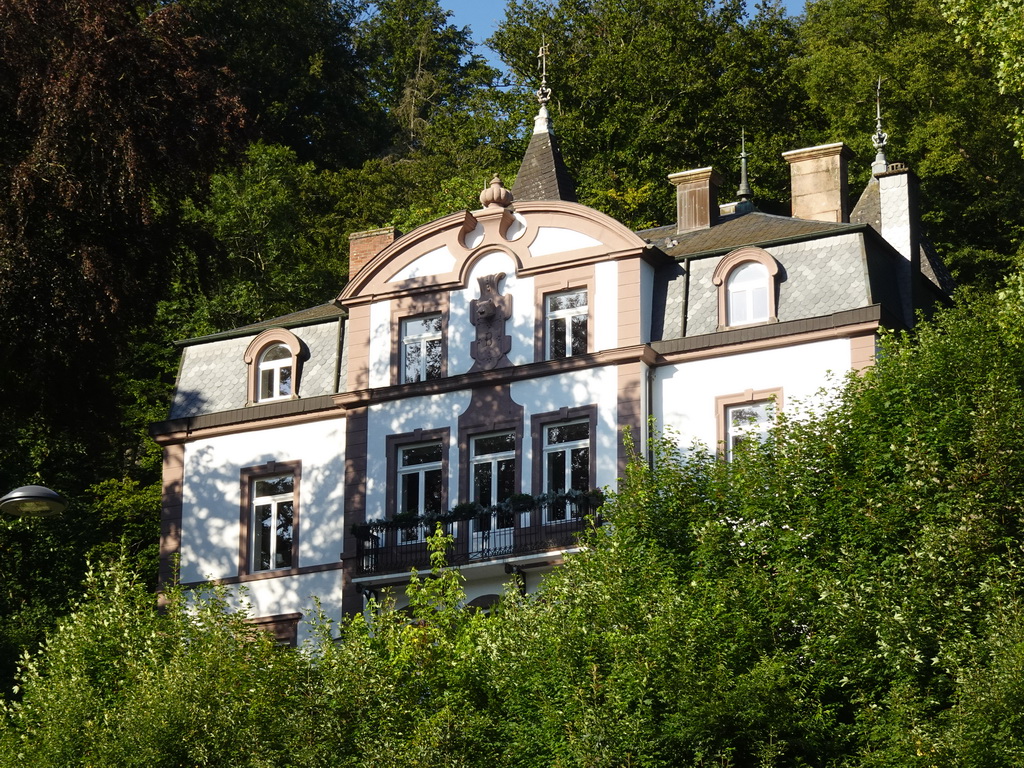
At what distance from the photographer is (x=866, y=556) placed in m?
27.4

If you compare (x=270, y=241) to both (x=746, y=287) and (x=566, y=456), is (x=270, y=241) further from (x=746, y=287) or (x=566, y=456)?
(x=746, y=287)

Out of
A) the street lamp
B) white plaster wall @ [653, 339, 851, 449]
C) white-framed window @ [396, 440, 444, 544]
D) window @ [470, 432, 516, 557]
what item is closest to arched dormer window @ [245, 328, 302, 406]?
white-framed window @ [396, 440, 444, 544]

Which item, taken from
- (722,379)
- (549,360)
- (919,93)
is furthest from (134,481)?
(919,93)

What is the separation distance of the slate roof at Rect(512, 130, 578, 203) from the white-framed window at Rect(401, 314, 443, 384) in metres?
4.64

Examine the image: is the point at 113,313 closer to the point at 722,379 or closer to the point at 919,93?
the point at 722,379

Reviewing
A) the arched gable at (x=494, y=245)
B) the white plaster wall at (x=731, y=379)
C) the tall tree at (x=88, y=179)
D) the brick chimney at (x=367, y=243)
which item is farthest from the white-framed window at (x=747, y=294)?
the tall tree at (x=88, y=179)

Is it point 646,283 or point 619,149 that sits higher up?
point 619,149

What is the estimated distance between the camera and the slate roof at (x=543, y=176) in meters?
42.9

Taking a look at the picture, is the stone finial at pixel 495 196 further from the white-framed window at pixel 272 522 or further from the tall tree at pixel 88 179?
the tall tree at pixel 88 179

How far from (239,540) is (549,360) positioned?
23.2 feet

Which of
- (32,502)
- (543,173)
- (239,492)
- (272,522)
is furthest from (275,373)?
(32,502)

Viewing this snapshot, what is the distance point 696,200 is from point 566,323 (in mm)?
5076

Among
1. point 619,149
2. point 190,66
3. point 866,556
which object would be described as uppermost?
point 619,149

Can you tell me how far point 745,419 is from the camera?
35.8 meters
